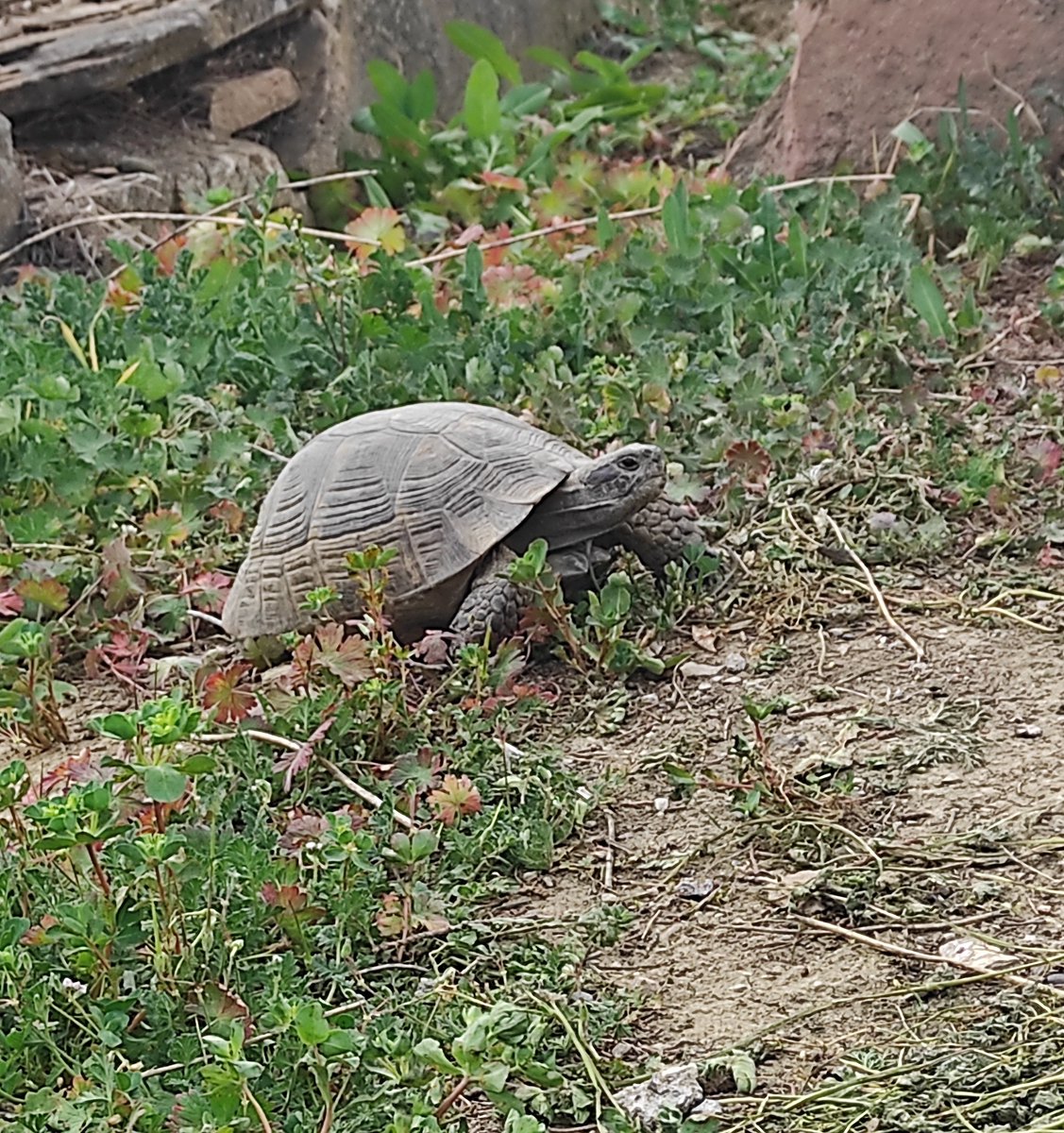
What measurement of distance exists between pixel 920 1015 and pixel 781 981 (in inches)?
8.1

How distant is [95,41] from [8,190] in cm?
70

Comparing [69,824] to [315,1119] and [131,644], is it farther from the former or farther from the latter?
[131,644]

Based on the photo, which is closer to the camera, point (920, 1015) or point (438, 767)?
point (920, 1015)

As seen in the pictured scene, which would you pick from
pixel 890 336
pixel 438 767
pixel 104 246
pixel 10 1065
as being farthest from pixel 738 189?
pixel 10 1065

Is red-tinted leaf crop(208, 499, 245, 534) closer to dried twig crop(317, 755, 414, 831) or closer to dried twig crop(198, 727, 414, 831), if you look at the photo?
dried twig crop(198, 727, 414, 831)

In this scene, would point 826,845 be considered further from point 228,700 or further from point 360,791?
point 228,700

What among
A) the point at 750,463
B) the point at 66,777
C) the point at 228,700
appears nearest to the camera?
the point at 66,777

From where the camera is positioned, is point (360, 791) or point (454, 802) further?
point (360, 791)

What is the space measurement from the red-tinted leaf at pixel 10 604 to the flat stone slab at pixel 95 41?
2943 millimetres

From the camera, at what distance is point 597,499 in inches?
124

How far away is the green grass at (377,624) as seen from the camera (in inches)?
82.5

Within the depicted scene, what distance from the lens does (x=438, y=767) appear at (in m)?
2.74

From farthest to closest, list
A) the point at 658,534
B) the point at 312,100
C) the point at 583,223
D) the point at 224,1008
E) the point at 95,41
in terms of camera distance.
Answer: the point at 312,100 < the point at 95,41 < the point at 583,223 < the point at 658,534 < the point at 224,1008

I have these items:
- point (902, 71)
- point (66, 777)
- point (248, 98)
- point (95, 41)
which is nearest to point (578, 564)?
point (66, 777)
